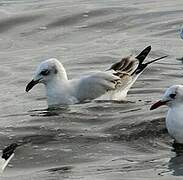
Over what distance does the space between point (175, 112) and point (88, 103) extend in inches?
98.0

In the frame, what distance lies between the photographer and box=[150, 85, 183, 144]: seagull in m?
10.1

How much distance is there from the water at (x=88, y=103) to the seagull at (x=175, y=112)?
157 mm

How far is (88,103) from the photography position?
41.3ft

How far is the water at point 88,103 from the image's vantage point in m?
9.38

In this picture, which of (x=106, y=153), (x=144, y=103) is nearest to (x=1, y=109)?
(x=144, y=103)

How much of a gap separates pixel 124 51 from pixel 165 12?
10.9 ft

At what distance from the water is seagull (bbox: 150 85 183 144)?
157 millimetres

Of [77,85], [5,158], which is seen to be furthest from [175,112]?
[77,85]

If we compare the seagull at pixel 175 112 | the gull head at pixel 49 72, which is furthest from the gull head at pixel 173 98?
the gull head at pixel 49 72

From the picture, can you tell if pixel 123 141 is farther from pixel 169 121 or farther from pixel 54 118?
pixel 54 118

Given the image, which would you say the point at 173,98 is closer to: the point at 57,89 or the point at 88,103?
the point at 88,103

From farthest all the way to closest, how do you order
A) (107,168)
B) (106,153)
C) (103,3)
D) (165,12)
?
(103,3) < (165,12) < (106,153) < (107,168)

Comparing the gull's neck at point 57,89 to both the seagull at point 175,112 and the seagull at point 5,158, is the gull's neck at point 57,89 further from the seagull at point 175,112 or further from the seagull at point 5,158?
the seagull at point 5,158

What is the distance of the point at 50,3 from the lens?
20.8m
